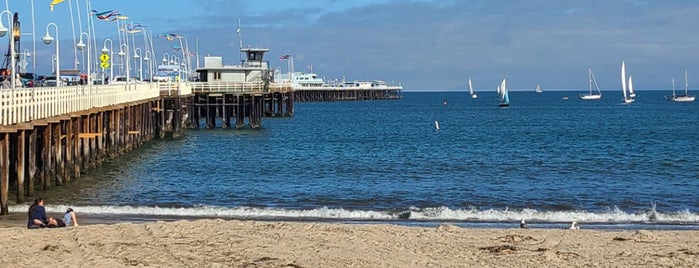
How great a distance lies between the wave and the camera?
23547 millimetres

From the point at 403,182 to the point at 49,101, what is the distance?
12123mm

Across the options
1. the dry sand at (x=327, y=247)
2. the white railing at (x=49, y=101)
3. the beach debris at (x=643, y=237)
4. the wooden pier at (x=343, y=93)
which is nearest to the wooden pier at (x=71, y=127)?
the white railing at (x=49, y=101)

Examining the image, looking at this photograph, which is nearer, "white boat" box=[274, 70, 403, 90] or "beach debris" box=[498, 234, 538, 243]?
"beach debris" box=[498, 234, 538, 243]

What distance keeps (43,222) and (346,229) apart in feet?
18.9

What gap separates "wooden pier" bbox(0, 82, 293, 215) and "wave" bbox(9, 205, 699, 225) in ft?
6.49

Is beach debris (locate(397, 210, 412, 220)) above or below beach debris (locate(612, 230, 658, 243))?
below

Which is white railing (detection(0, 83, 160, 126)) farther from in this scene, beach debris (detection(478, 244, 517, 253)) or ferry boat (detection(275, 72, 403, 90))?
ferry boat (detection(275, 72, 403, 90))

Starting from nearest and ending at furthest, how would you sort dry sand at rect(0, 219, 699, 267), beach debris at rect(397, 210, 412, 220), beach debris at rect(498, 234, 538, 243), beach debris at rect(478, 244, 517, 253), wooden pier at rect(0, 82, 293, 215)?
dry sand at rect(0, 219, 699, 267) → beach debris at rect(478, 244, 517, 253) → beach debris at rect(498, 234, 538, 243) → wooden pier at rect(0, 82, 293, 215) → beach debris at rect(397, 210, 412, 220)

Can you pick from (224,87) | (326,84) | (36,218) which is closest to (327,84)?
(326,84)

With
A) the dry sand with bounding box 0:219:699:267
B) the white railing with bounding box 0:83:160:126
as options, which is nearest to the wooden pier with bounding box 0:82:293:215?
the white railing with bounding box 0:83:160:126

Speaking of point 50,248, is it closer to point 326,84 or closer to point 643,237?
point 643,237

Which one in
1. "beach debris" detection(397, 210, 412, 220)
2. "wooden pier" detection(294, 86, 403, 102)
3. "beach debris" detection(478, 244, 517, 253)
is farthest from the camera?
"wooden pier" detection(294, 86, 403, 102)

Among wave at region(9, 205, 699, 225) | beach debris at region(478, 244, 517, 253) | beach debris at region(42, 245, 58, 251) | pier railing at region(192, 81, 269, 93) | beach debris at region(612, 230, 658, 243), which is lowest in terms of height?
wave at region(9, 205, 699, 225)

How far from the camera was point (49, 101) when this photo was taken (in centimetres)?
2736
